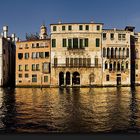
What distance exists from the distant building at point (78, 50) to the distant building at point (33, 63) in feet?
5.87

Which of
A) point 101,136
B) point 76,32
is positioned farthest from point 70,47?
point 101,136

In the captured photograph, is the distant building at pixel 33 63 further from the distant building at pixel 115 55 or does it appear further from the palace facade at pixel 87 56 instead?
the distant building at pixel 115 55

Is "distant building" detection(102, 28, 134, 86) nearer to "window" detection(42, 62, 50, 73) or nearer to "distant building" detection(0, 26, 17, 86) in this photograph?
"window" detection(42, 62, 50, 73)

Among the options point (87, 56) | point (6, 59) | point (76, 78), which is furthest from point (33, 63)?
point (87, 56)

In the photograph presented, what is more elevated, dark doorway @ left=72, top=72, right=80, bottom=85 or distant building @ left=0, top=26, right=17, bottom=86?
distant building @ left=0, top=26, right=17, bottom=86

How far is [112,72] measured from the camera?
66062 mm

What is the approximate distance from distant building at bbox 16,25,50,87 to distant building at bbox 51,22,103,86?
1788 mm

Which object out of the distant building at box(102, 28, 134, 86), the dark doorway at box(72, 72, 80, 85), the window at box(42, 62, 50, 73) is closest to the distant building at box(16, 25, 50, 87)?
the window at box(42, 62, 50, 73)

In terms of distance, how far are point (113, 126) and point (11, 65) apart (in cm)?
6597

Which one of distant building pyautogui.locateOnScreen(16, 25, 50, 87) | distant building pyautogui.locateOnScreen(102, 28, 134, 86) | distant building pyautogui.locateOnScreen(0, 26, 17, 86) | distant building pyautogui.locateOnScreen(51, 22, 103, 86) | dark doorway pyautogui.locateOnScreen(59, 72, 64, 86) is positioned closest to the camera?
distant building pyautogui.locateOnScreen(51, 22, 103, 86)

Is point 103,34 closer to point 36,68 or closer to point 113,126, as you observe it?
point 36,68

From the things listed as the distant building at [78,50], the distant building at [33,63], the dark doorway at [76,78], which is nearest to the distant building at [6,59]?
the distant building at [33,63]

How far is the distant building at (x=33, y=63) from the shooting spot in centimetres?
6679

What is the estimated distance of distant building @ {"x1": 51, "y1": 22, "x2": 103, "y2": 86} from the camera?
65688 millimetres
